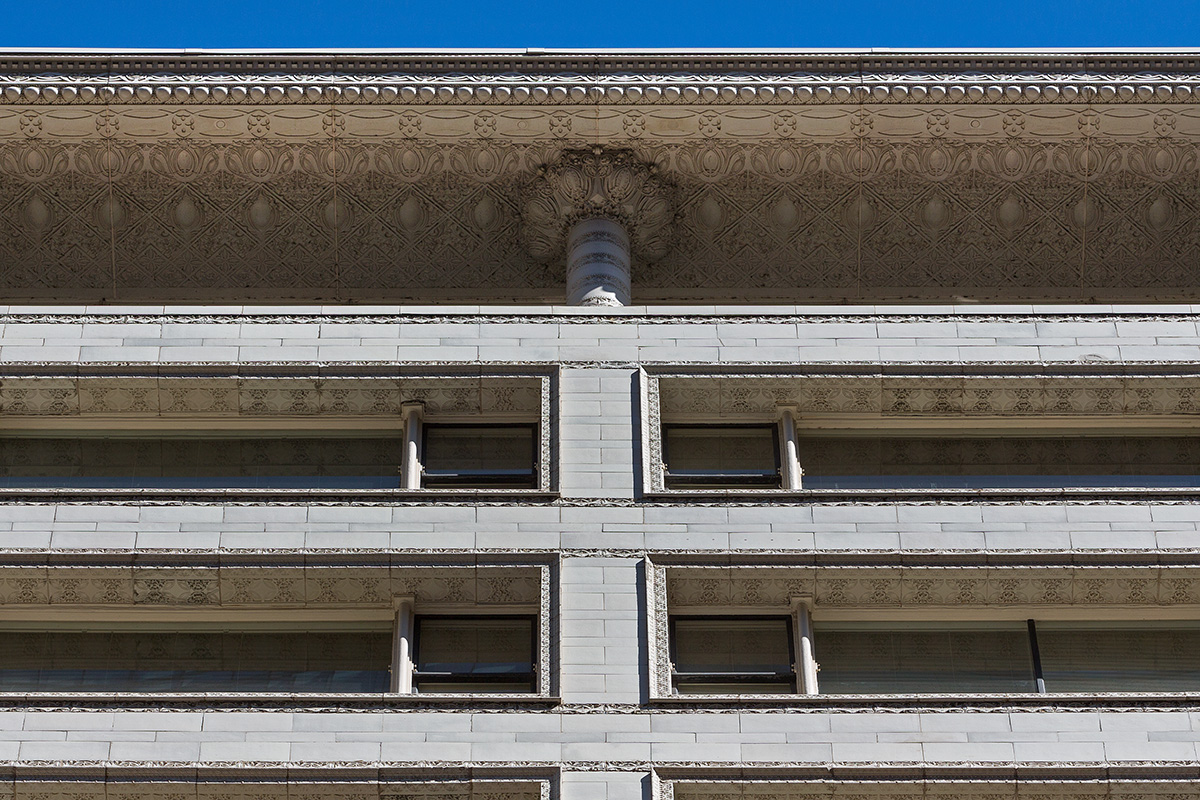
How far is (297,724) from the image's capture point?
1496 centimetres

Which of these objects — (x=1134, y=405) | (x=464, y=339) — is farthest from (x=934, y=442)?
(x=464, y=339)

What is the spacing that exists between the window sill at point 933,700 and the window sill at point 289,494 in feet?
8.45

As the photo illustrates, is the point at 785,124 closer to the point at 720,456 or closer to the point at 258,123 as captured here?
the point at 720,456

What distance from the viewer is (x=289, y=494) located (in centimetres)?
1694

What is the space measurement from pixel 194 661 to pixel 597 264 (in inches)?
260

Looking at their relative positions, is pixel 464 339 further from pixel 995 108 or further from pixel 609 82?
pixel 995 108

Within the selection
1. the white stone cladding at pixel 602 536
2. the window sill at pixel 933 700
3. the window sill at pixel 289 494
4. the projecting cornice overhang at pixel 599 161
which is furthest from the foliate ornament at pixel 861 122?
the window sill at pixel 933 700

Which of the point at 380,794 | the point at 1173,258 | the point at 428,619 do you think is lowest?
the point at 380,794

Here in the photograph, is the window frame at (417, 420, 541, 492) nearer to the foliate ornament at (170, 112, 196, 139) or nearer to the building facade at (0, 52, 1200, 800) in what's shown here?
the building facade at (0, 52, 1200, 800)

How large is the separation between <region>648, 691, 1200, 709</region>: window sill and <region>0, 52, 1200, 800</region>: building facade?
3cm

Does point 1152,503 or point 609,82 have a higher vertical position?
point 609,82

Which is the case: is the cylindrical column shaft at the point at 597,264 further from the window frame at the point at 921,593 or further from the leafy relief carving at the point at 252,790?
the leafy relief carving at the point at 252,790

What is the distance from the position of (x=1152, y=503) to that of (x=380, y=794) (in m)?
6.82

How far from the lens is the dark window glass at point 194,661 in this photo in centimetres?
1603
